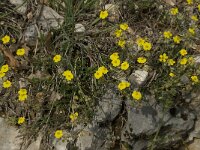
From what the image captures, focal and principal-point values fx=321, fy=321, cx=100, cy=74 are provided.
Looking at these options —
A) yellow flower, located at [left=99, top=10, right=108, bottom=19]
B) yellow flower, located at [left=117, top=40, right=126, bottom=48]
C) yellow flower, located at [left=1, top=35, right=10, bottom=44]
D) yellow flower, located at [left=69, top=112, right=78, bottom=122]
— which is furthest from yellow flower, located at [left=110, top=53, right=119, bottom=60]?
yellow flower, located at [left=1, top=35, right=10, bottom=44]

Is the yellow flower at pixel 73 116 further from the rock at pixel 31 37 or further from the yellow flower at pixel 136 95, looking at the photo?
the rock at pixel 31 37

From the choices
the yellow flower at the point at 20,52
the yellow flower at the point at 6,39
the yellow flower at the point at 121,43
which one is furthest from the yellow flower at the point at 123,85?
the yellow flower at the point at 6,39

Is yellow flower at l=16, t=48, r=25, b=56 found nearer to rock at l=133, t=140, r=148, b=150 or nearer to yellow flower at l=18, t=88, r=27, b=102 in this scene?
yellow flower at l=18, t=88, r=27, b=102

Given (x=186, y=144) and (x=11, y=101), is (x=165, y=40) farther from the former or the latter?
(x=11, y=101)

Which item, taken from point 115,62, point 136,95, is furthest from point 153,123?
point 115,62

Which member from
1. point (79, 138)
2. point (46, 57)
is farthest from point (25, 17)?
point (79, 138)
